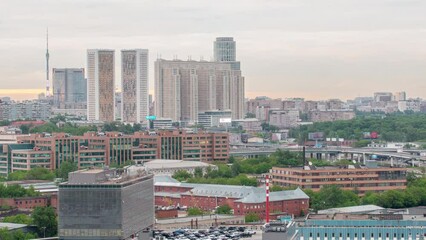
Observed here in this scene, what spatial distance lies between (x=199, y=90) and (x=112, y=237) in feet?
392

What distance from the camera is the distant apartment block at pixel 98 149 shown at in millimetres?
87625

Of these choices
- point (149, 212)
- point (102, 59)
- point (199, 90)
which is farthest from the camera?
point (199, 90)

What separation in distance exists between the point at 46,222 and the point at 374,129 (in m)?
97.9

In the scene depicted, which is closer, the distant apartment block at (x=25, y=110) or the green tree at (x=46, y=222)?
the green tree at (x=46, y=222)

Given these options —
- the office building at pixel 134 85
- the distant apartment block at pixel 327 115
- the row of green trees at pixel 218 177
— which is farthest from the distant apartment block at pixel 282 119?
the row of green trees at pixel 218 177

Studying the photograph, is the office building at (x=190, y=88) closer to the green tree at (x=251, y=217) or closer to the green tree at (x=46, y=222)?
the green tree at (x=251, y=217)

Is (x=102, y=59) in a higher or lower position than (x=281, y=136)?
higher

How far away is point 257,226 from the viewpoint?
5269 centimetres

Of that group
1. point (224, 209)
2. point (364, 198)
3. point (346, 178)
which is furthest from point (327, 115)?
point (224, 209)

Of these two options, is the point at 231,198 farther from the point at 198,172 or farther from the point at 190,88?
the point at 190,88

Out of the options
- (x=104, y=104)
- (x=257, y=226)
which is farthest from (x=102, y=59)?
(x=257, y=226)

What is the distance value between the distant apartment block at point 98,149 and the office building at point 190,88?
64.5 meters

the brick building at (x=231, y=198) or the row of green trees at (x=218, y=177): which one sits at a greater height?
the row of green trees at (x=218, y=177)

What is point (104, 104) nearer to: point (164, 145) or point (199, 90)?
point (199, 90)
